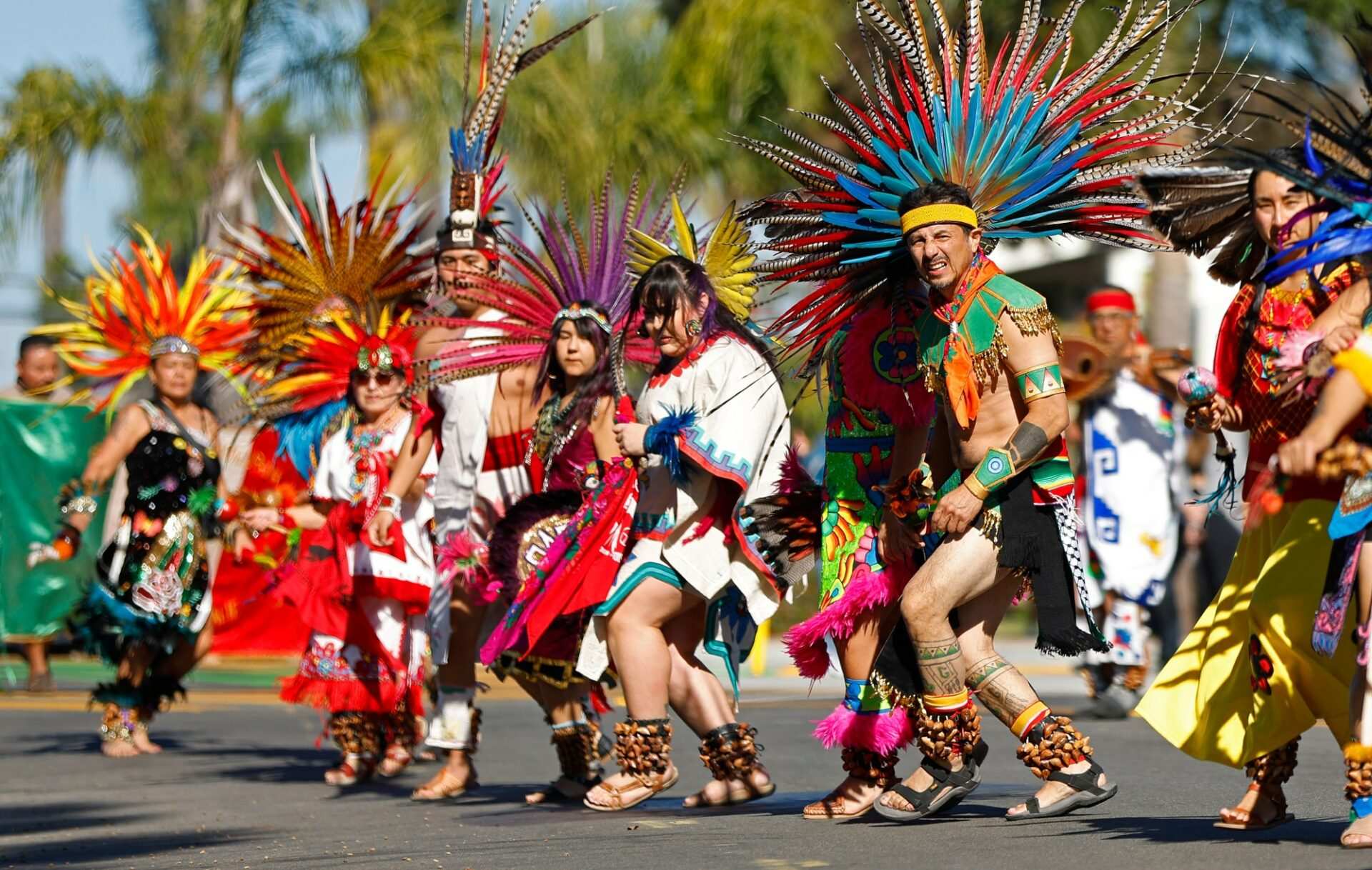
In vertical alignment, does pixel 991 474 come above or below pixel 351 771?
above

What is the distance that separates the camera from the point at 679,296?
23.1 ft

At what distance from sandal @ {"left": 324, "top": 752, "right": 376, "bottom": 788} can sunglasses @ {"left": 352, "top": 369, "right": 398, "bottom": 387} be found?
158 centimetres

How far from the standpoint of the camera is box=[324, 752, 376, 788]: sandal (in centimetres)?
856

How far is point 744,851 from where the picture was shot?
577cm

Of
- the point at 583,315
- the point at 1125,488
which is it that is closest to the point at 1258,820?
the point at 583,315

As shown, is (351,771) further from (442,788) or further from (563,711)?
(563,711)

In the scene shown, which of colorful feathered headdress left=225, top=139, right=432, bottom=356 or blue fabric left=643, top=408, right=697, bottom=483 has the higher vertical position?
colorful feathered headdress left=225, top=139, right=432, bottom=356

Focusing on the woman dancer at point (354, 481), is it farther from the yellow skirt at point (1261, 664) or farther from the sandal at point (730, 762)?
the yellow skirt at point (1261, 664)

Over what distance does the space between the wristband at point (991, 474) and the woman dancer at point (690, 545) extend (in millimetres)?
1237

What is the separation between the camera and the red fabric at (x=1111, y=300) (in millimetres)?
10977

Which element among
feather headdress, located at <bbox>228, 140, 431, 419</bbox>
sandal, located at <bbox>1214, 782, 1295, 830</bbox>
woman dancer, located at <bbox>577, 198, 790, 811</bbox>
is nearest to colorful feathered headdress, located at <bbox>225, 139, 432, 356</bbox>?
feather headdress, located at <bbox>228, 140, 431, 419</bbox>

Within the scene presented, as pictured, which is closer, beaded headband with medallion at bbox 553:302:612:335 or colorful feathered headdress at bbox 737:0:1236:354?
colorful feathered headdress at bbox 737:0:1236:354

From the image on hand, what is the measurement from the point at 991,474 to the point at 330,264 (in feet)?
13.4

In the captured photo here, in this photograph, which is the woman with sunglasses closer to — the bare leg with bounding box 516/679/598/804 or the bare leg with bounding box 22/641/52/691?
the bare leg with bounding box 516/679/598/804
